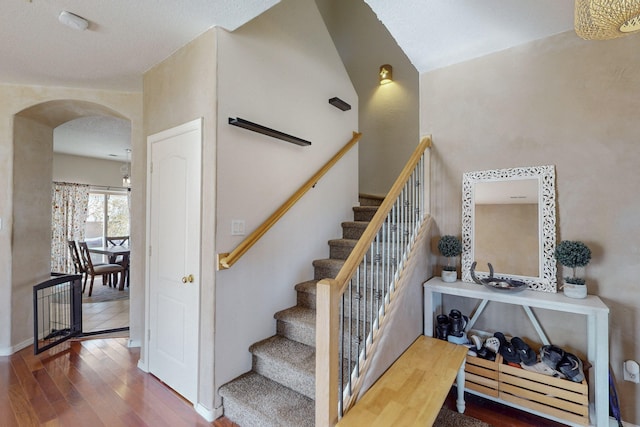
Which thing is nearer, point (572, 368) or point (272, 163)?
point (572, 368)

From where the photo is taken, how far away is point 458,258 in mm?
2418

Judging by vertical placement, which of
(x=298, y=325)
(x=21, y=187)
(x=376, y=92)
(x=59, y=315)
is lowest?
(x=59, y=315)

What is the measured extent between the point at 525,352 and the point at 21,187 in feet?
15.9

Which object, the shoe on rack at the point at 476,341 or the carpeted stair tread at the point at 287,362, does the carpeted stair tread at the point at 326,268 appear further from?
the shoe on rack at the point at 476,341

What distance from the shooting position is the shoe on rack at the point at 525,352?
1945mm

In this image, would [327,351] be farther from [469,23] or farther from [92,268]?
[92,268]

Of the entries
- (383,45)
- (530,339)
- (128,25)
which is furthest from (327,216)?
(383,45)

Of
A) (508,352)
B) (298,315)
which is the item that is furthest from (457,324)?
(298,315)

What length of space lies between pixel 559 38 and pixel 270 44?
85.0 inches

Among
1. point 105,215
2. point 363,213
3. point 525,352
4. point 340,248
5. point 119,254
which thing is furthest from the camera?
point 105,215

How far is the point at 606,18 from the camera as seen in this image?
116 cm

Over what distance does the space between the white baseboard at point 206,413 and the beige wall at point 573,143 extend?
1.99 meters

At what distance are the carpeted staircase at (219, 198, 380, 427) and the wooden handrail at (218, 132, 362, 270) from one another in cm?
72

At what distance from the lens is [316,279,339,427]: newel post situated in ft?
4.60
